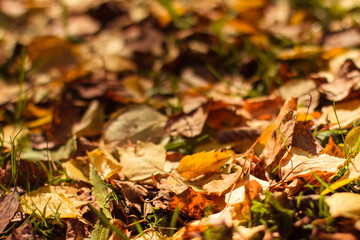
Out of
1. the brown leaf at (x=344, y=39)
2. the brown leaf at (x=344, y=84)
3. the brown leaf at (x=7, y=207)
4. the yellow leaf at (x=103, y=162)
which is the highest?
the brown leaf at (x=344, y=39)

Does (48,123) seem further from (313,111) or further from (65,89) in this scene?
(313,111)

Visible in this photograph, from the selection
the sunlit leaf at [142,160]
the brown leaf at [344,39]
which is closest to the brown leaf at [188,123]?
the sunlit leaf at [142,160]

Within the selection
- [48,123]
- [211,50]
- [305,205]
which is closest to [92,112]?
[48,123]

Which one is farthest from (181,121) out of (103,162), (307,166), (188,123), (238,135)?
(307,166)

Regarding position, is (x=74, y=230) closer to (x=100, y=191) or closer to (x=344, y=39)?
(x=100, y=191)

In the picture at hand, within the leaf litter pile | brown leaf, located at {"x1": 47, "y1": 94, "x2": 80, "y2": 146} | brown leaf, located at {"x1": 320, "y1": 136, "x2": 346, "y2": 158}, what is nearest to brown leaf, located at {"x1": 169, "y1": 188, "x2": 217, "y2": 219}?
the leaf litter pile

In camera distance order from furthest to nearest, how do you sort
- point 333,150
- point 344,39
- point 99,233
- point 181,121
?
point 344,39 < point 181,121 < point 333,150 < point 99,233

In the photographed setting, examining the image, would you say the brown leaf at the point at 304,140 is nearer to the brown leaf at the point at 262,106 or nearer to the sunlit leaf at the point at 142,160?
the brown leaf at the point at 262,106

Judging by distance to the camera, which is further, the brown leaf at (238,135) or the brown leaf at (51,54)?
the brown leaf at (51,54)

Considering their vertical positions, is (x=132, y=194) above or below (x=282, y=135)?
below
